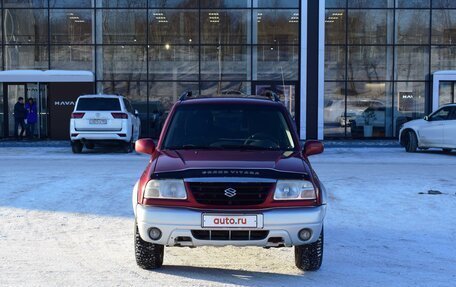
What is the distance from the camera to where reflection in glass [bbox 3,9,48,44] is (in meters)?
26.2

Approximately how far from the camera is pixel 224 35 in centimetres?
2623

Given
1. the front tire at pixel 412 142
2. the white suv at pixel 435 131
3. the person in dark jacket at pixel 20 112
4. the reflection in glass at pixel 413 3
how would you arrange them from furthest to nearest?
the reflection in glass at pixel 413 3 < the person in dark jacket at pixel 20 112 < the front tire at pixel 412 142 < the white suv at pixel 435 131

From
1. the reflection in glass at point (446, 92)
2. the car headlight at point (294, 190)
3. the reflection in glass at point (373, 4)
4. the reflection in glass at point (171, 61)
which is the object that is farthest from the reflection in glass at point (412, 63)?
the car headlight at point (294, 190)

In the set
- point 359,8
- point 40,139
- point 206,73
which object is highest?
point 359,8

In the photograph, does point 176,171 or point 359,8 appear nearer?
point 176,171

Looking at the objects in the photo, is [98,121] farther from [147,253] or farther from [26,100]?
[147,253]

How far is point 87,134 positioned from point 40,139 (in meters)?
7.53

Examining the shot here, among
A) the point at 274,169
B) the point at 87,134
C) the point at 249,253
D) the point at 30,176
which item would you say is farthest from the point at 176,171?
the point at 87,134

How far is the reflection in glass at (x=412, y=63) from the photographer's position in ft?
85.8

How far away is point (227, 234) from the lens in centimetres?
591

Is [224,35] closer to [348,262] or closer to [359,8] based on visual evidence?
[359,8]

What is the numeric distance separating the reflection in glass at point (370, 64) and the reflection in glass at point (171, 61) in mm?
6486

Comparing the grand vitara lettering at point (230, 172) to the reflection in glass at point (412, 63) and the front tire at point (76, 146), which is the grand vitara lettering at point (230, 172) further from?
the reflection in glass at point (412, 63)

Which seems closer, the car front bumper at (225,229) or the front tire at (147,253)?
the car front bumper at (225,229)
